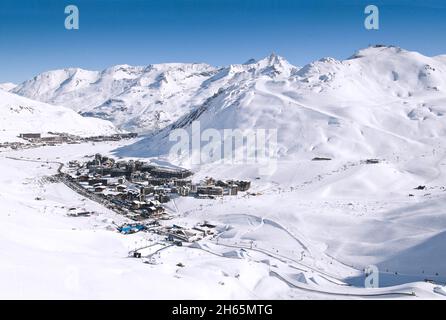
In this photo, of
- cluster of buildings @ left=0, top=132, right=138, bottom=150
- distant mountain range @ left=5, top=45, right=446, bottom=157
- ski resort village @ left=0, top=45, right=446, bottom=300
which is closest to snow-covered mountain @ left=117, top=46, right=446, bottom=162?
distant mountain range @ left=5, top=45, right=446, bottom=157

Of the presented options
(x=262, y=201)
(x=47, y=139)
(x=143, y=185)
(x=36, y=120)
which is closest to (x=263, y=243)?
(x=262, y=201)

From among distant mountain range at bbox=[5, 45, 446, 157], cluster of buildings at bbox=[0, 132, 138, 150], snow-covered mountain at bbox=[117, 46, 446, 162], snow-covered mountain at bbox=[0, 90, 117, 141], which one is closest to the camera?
snow-covered mountain at bbox=[117, 46, 446, 162]

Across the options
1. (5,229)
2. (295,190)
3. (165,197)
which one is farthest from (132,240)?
(295,190)

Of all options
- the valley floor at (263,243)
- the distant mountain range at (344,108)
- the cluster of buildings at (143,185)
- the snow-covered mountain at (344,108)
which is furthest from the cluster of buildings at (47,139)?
the valley floor at (263,243)

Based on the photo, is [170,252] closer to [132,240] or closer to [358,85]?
[132,240]

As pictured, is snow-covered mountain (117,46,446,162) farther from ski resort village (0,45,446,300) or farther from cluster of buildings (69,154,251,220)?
cluster of buildings (69,154,251,220)

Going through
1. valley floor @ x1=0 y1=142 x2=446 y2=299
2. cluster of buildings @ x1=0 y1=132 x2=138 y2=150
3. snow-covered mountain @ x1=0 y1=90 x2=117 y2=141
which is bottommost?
valley floor @ x1=0 y1=142 x2=446 y2=299

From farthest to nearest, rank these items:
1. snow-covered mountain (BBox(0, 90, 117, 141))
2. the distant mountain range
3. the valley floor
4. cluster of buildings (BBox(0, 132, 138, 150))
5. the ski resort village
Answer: snow-covered mountain (BBox(0, 90, 117, 141)) < cluster of buildings (BBox(0, 132, 138, 150)) < the distant mountain range < the ski resort village < the valley floor

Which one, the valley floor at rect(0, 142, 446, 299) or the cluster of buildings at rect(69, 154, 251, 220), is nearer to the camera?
the valley floor at rect(0, 142, 446, 299)
